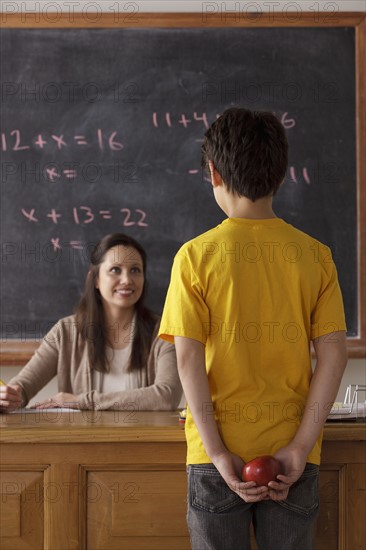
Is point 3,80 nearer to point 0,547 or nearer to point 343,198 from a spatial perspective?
point 343,198

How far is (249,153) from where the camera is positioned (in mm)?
1427

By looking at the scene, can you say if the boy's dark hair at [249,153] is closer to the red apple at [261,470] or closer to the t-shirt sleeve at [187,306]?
the t-shirt sleeve at [187,306]

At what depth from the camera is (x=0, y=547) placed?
1.72 m

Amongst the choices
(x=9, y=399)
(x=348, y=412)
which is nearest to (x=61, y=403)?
(x=9, y=399)

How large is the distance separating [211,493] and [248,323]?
303 millimetres

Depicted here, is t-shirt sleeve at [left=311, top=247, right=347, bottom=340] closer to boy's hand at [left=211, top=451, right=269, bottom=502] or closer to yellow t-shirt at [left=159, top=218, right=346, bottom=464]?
yellow t-shirt at [left=159, top=218, right=346, bottom=464]

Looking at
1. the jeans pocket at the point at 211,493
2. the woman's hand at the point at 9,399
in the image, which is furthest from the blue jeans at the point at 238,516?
the woman's hand at the point at 9,399

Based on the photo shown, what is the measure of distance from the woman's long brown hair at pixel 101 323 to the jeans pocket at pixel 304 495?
4.13 ft

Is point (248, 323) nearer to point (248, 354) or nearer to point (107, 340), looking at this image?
point (248, 354)

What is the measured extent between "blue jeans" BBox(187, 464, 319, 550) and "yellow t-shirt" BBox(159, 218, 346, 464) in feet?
0.17

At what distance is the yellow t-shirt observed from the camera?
140 cm

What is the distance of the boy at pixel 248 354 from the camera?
140cm

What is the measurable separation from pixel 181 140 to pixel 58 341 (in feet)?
3.14

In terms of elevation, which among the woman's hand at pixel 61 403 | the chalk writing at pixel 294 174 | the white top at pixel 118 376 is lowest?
the woman's hand at pixel 61 403
